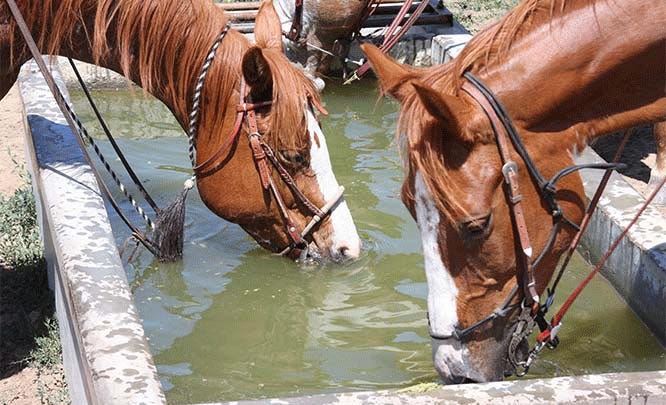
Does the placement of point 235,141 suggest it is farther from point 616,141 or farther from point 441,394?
point 616,141

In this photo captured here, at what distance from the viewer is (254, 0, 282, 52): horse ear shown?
461 centimetres

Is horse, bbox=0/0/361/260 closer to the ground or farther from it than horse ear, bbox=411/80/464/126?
closer to the ground

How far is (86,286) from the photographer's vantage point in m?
3.62

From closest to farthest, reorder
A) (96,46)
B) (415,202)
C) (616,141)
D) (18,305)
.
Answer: (415,202) → (96,46) → (18,305) → (616,141)

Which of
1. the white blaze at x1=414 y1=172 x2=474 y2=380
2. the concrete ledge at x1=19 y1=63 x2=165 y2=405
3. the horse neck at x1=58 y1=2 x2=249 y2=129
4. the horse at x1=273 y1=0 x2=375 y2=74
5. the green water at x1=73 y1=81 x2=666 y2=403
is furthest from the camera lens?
the horse at x1=273 y1=0 x2=375 y2=74

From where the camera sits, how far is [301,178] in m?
4.59

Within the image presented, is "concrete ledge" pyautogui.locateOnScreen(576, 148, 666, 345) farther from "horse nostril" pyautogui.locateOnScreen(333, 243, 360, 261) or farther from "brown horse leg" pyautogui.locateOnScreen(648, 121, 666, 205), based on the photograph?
"brown horse leg" pyautogui.locateOnScreen(648, 121, 666, 205)

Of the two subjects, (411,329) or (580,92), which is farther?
(411,329)

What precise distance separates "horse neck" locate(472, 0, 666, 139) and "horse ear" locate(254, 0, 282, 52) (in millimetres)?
1604

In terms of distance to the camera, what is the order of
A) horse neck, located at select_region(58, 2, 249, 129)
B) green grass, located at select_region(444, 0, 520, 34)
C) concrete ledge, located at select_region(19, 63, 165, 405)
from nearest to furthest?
concrete ledge, located at select_region(19, 63, 165, 405) < horse neck, located at select_region(58, 2, 249, 129) < green grass, located at select_region(444, 0, 520, 34)

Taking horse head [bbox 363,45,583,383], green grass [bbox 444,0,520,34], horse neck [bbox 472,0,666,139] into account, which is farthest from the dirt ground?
green grass [bbox 444,0,520,34]

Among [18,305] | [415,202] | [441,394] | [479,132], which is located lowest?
[18,305]

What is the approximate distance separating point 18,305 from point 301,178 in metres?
1.54

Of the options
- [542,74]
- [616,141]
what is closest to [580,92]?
[542,74]
